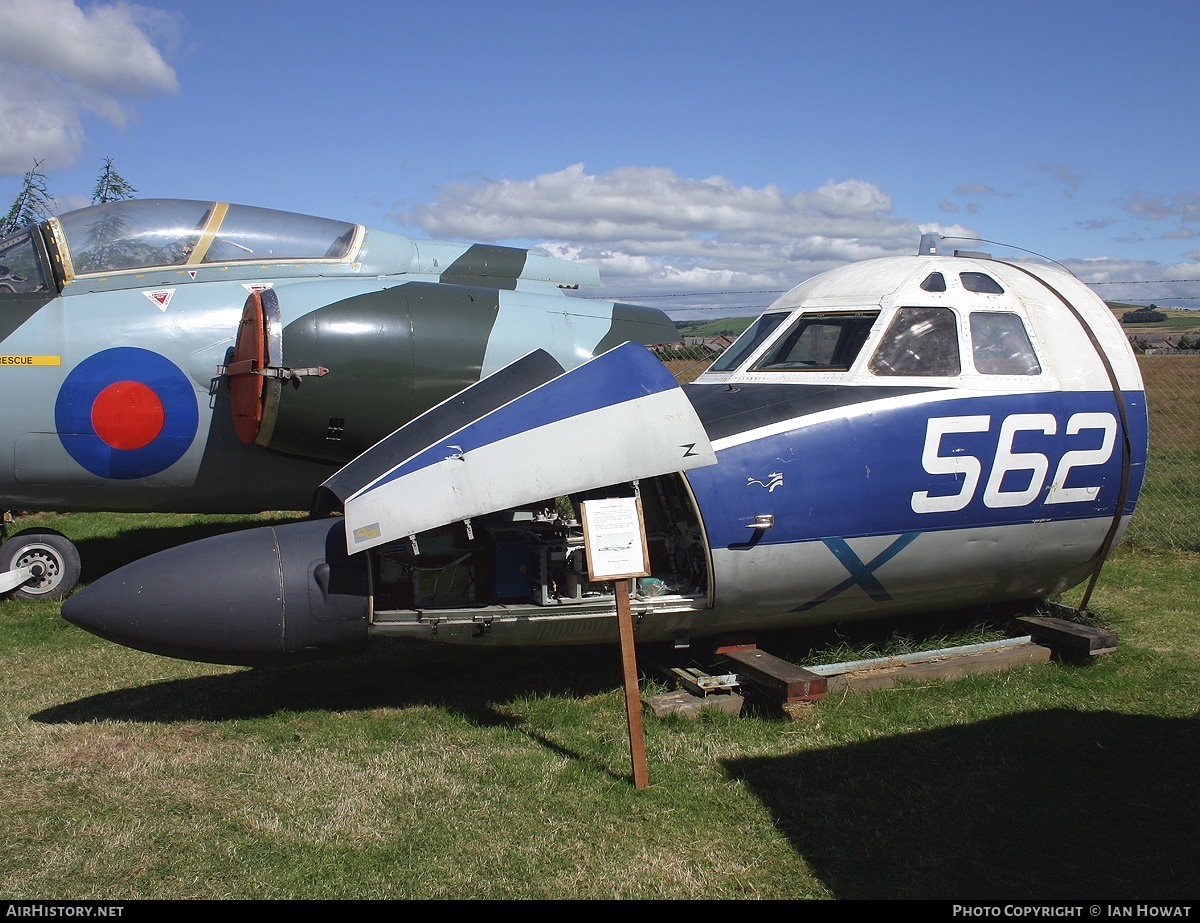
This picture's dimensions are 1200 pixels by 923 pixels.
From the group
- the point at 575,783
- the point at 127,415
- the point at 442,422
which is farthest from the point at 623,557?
the point at 127,415

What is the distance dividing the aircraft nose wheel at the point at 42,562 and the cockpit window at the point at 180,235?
2.48 m

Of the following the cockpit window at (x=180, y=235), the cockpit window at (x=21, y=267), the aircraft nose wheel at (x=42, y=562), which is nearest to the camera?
the cockpit window at (x=21, y=267)

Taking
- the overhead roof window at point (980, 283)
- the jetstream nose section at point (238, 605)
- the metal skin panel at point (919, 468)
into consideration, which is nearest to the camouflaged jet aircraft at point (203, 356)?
the jetstream nose section at point (238, 605)

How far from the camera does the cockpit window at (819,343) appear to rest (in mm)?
6301

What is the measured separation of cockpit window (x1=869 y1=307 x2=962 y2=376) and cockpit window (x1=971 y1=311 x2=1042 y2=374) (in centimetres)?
15

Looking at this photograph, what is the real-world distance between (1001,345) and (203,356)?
20.4ft

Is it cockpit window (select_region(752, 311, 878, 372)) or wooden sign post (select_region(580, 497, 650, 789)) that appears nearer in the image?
wooden sign post (select_region(580, 497, 650, 789))

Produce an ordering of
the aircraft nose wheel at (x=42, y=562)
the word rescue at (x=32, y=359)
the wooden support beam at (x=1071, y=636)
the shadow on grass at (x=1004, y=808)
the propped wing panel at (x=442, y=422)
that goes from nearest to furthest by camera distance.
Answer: the shadow on grass at (x=1004, y=808) < the propped wing panel at (x=442, y=422) < the wooden support beam at (x=1071, y=636) < the word rescue at (x=32, y=359) < the aircraft nose wheel at (x=42, y=562)

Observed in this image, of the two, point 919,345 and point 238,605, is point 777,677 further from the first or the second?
point 238,605

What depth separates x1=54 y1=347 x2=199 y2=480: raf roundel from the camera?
7867 millimetres

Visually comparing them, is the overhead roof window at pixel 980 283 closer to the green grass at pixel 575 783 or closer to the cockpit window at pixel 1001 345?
the cockpit window at pixel 1001 345

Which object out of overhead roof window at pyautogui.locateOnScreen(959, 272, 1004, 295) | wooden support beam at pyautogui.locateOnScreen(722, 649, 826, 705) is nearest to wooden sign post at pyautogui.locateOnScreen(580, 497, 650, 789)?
wooden support beam at pyautogui.locateOnScreen(722, 649, 826, 705)

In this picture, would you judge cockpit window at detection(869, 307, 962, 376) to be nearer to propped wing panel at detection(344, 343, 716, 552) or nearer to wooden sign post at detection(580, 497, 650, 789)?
propped wing panel at detection(344, 343, 716, 552)

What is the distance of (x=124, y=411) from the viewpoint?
7.95m
